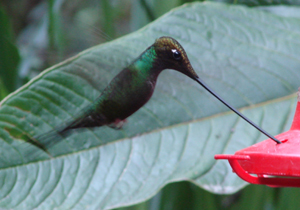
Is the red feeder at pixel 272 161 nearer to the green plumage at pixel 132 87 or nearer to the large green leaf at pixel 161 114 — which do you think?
the green plumage at pixel 132 87

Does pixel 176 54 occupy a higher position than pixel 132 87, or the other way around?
pixel 176 54

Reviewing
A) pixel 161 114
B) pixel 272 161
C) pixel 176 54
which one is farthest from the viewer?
pixel 161 114

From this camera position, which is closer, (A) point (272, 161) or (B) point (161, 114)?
(A) point (272, 161)

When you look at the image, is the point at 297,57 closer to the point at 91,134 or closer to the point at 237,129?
the point at 237,129

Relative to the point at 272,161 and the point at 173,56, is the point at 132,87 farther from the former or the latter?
the point at 272,161

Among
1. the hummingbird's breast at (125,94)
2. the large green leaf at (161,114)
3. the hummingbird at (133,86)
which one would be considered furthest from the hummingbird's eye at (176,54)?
the large green leaf at (161,114)

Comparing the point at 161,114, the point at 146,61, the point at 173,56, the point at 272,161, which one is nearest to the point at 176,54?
the point at 173,56

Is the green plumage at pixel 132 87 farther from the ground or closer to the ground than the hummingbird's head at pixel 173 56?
closer to the ground

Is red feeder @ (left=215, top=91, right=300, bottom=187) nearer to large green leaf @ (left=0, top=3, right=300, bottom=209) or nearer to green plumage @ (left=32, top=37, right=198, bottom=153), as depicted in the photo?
green plumage @ (left=32, top=37, right=198, bottom=153)
